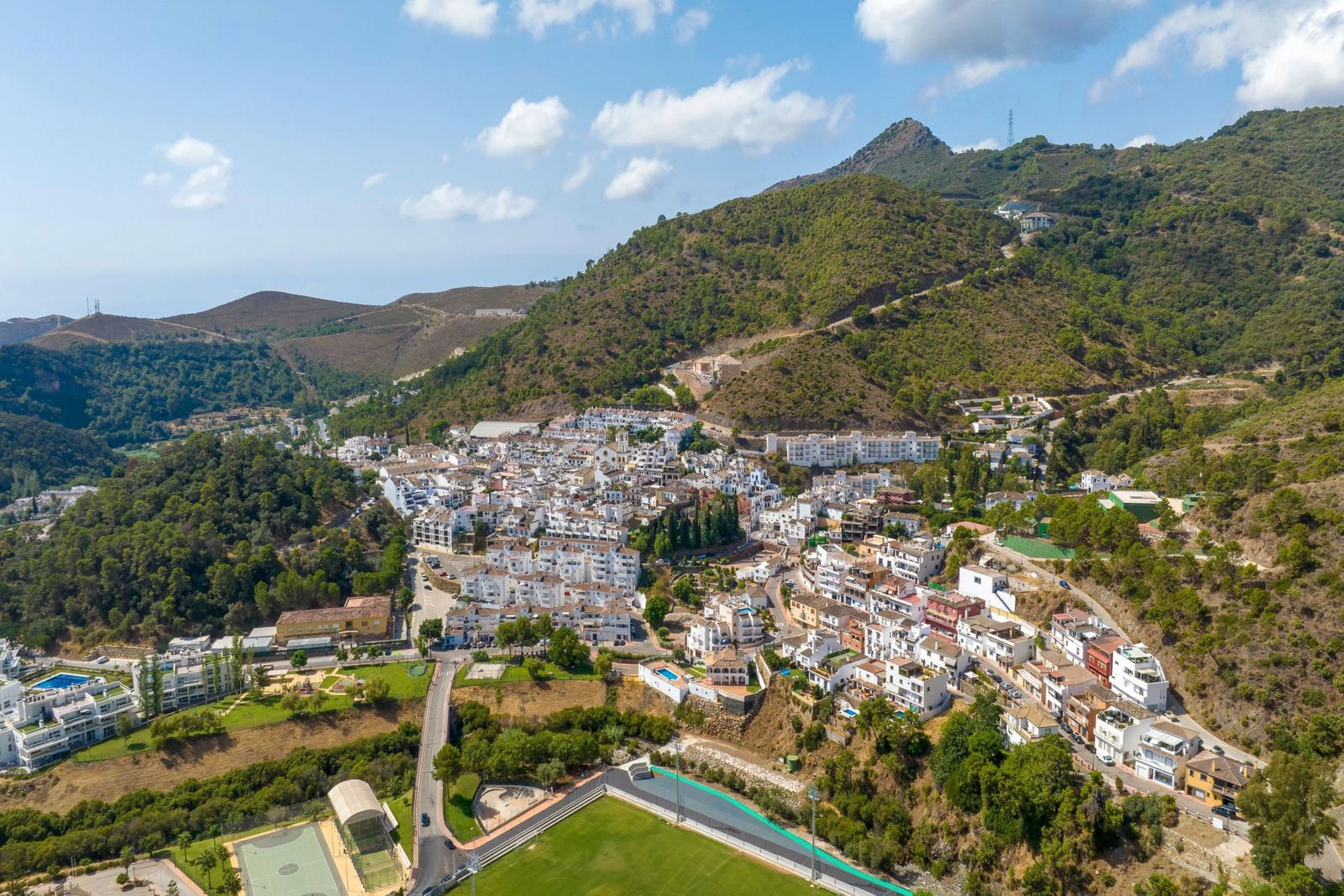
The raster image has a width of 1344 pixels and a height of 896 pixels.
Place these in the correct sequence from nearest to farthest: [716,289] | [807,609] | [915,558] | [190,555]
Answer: [807,609]
[915,558]
[190,555]
[716,289]

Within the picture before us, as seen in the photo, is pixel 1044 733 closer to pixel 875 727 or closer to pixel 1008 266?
pixel 875 727

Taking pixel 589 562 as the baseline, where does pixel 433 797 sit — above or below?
below

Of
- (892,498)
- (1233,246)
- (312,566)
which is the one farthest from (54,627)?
(1233,246)

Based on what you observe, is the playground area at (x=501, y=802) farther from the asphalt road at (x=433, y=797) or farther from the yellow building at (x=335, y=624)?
the yellow building at (x=335, y=624)

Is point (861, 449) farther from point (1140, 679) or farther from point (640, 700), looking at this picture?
point (1140, 679)

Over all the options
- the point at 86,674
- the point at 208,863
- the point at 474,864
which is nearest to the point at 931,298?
the point at 474,864

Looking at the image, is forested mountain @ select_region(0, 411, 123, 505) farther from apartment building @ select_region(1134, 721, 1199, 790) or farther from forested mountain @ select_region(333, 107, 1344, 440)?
apartment building @ select_region(1134, 721, 1199, 790)

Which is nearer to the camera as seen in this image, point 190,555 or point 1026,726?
point 1026,726
